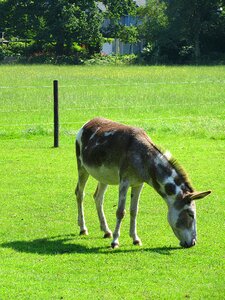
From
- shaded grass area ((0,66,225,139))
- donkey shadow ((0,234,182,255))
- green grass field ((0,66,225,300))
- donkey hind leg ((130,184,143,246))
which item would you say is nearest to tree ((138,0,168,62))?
shaded grass area ((0,66,225,139))

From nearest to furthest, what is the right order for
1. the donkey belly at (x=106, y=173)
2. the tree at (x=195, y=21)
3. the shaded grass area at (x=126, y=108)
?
1. the donkey belly at (x=106, y=173)
2. the shaded grass area at (x=126, y=108)
3. the tree at (x=195, y=21)

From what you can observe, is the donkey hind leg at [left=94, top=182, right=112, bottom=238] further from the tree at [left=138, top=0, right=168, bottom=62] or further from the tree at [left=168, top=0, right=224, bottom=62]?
the tree at [left=168, top=0, right=224, bottom=62]

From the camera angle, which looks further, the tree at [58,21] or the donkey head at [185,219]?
the tree at [58,21]

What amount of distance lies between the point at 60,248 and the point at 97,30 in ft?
209

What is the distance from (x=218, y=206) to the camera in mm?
12250

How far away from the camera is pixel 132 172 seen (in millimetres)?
9875

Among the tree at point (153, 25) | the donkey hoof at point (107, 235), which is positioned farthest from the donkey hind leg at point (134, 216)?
the tree at point (153, 25)

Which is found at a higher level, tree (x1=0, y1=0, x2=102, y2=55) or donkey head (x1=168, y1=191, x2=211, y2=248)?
donkey head (x1=168, y1=191, x2=211, y2=248)

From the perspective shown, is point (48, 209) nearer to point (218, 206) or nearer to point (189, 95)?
point (218, 206)

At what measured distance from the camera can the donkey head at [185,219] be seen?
9.42 meters

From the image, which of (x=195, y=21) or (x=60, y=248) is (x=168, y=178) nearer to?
(x=60, y=248)

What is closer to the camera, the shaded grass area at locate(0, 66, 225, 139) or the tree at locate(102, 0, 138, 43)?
the shaded grass area at locate(0, 66, 225, 139)

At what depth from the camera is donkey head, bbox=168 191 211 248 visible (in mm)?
9422

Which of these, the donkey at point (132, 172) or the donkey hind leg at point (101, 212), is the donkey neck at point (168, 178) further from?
the donkey hind leg at point (101, 212)
